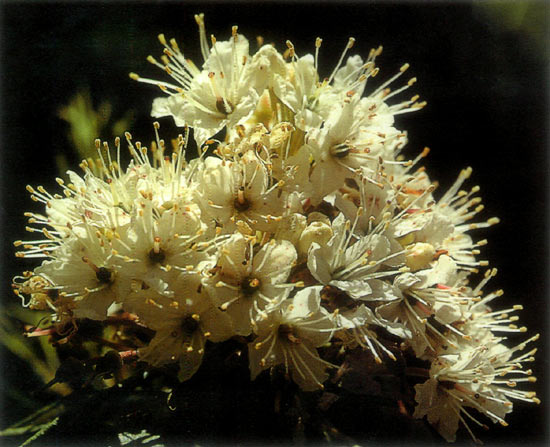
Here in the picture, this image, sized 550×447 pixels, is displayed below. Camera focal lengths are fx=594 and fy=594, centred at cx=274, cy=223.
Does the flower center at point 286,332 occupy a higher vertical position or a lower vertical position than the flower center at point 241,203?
lower

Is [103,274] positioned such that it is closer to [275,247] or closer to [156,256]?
[156,256]

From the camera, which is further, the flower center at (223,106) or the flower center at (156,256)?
the flower center at (223,106)

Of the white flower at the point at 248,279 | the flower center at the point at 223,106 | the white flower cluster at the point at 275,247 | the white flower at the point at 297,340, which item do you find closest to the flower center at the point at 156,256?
the white flower cluster at the point at 275,247

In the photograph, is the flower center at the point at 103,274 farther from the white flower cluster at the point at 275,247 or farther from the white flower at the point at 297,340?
the white flower at the point at 297,340

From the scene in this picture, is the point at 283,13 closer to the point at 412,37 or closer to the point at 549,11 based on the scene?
the point at 412,37

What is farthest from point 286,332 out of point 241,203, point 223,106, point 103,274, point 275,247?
point 223,106

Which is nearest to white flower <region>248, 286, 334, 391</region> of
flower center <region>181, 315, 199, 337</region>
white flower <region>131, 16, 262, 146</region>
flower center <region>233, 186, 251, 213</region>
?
flower center <region>181, 315, 199, 337</region>

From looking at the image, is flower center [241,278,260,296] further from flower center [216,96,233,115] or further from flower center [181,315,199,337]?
flower center [216,96,233,115]

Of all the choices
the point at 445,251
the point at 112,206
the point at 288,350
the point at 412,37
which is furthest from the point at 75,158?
the point at 412,37

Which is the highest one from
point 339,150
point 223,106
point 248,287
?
point 223,106
